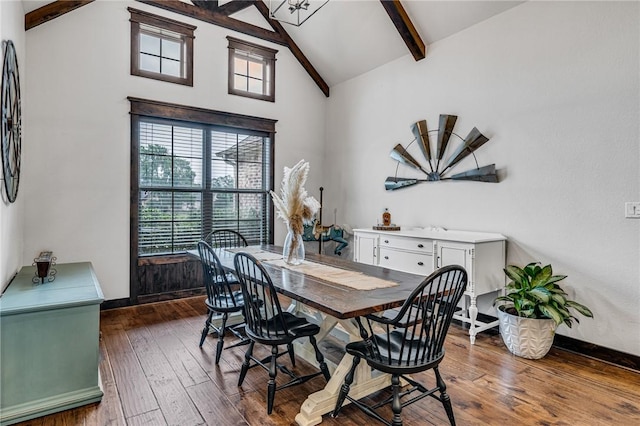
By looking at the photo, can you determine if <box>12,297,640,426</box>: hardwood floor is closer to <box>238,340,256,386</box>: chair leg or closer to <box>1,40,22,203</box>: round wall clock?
<box>238,340,256,386</box>: chair leg

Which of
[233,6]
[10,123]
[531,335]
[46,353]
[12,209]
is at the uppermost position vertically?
[233,6]

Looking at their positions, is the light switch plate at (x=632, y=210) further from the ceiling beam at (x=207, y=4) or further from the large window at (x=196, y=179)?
the ceiling beam at (x=207, y=4)

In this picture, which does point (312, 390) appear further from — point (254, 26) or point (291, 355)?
point (254, 26)

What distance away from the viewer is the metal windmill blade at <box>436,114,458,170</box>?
3.87 m

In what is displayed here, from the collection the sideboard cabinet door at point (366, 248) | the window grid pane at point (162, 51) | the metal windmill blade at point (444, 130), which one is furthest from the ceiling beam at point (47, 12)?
the metal windmill blade at point (444, 130)

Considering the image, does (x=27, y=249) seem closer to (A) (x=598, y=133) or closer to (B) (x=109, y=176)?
(B) (x=109, y=176)

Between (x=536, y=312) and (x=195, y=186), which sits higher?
(x=195, y=186)

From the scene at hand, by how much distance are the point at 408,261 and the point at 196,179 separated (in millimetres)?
2790

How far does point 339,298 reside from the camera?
1.90 meters

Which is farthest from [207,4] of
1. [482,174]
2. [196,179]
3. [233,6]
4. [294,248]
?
[482,174]

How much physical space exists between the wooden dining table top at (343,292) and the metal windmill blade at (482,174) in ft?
5.48

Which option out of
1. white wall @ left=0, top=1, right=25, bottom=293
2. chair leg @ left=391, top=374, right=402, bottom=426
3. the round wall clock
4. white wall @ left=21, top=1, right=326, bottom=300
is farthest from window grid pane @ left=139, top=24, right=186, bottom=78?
chair leg @ left=391, top=374, right=402, bottom=426

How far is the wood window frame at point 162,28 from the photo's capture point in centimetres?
407

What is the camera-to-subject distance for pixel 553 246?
312cm
